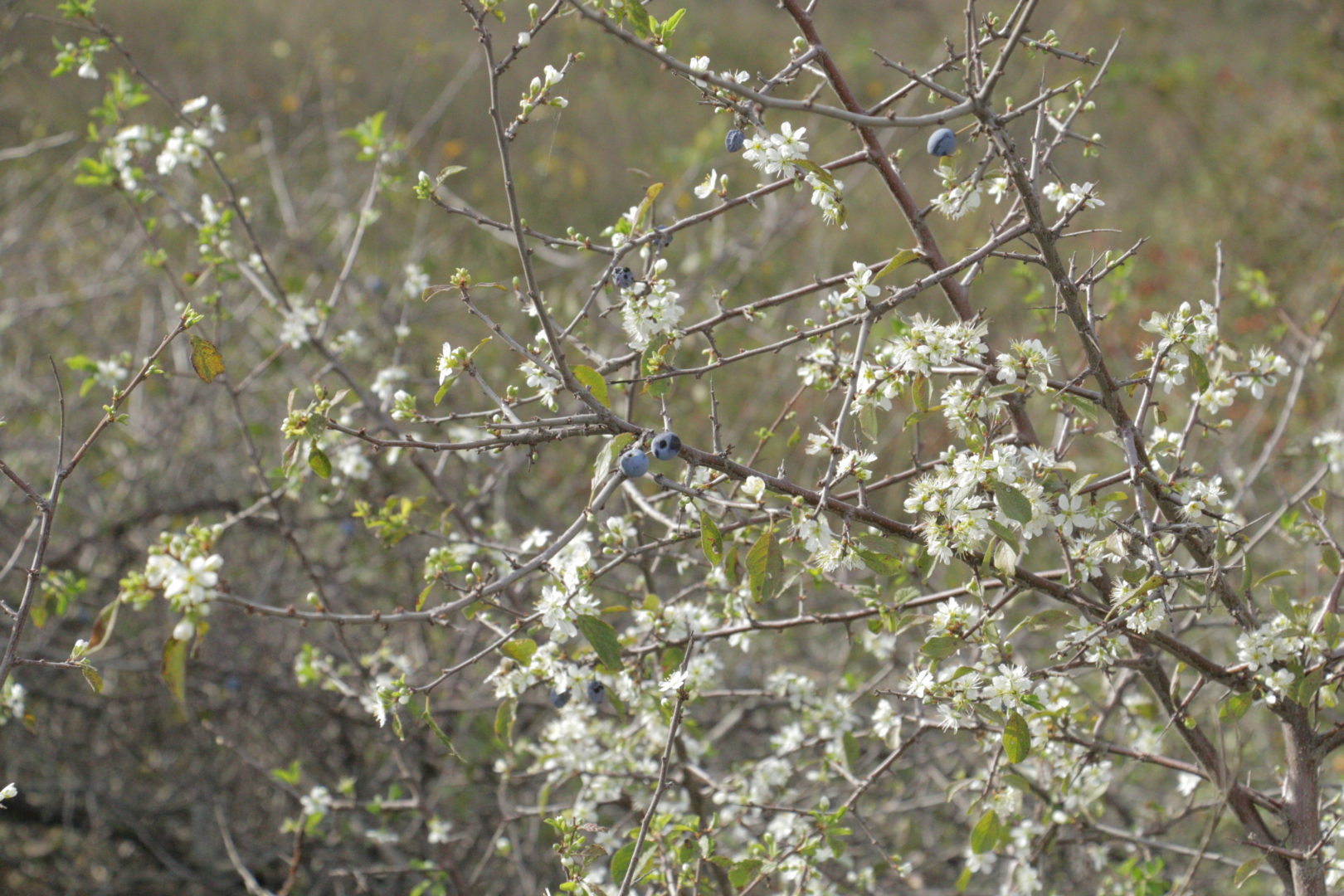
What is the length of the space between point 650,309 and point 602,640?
0.57 metres

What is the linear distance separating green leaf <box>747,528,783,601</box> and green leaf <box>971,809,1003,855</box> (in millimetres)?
788

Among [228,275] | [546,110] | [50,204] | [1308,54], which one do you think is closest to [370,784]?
[228,275]

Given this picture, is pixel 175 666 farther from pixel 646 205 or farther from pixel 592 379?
pixel 646 205

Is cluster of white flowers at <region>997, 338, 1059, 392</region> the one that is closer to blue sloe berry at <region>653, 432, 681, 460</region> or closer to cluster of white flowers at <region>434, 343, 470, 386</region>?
blue sloe berry at <region>653, 432, 681, 460</region>

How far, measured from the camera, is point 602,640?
1645mm

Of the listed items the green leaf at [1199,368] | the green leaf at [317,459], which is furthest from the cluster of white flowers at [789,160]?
the green leaf at [317,459]

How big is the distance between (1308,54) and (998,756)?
10301mm

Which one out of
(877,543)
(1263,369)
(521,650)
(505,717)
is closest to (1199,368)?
(1263,369)

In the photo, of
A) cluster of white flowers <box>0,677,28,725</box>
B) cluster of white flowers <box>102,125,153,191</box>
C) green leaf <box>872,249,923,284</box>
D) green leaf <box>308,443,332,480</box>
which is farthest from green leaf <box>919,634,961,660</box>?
cluster of white flowers <box>102,125,153,191</box>

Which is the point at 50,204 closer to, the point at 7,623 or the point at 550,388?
the point at 7,623

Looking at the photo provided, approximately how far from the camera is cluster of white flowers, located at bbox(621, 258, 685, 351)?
1745 mm

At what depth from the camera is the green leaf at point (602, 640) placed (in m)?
1.62

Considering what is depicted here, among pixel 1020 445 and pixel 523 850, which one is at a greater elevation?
pixel 1020 445

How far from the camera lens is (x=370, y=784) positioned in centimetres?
376
